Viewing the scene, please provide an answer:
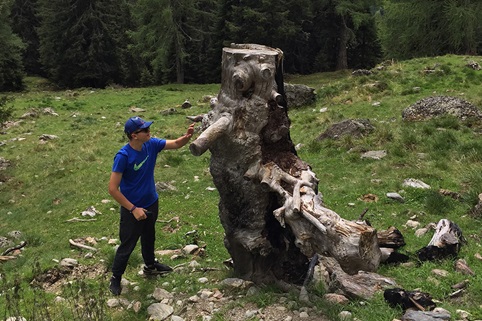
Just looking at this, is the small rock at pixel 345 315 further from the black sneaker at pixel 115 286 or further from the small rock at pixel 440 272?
the black sneaker at pixel 115 286

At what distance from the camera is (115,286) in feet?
21.0

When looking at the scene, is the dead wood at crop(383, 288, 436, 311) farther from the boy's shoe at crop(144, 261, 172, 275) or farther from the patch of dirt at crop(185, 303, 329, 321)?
the boy's shoe at crop(144, 261, 172, 275)

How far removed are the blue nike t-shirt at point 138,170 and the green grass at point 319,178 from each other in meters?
1.26

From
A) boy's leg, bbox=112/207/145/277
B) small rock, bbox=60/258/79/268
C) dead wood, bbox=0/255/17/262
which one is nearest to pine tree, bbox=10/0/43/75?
dead wood, bbox=0/255/17/262

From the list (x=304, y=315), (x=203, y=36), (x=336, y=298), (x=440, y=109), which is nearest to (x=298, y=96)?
(x=440, y=109)

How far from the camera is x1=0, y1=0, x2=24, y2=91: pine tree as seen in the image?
132 ft

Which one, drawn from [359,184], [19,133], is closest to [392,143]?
[359,184]

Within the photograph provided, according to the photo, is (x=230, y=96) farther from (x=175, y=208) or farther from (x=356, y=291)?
(x=175, y=208)

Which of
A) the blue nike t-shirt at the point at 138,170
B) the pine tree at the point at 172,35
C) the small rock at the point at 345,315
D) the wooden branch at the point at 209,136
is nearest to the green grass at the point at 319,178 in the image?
the small rock at the point at 345,315

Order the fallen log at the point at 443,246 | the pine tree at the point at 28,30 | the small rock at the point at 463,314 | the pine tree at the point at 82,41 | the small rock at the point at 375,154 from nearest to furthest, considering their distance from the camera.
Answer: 1. the small rock at the point at 463,314
2. the fallen log at the point at 443,246
3. the small rock at the point at 375,154
4. the pine tree at the point at 82,41
5. the pine tree at the point at 28,30

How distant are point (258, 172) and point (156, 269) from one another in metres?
2.48

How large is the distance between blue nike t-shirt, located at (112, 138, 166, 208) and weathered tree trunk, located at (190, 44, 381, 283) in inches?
38.9

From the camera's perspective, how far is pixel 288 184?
555cm

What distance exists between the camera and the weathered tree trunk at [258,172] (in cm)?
523
